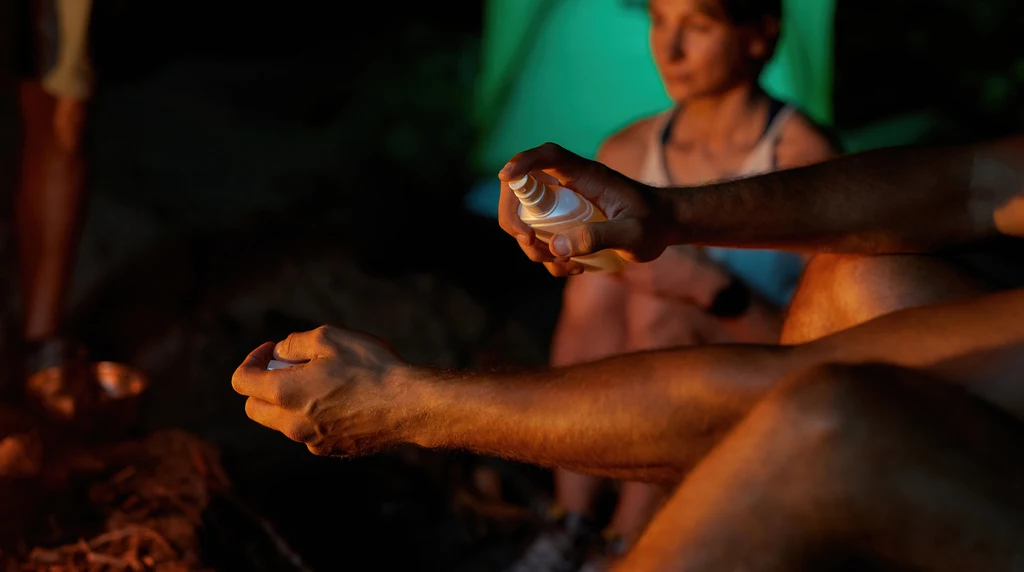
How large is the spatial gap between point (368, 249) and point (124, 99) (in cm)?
210

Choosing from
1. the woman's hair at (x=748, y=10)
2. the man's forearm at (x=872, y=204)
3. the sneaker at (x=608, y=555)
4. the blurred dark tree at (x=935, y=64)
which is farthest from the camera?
the blurred dark tree at (x=935, y=64)

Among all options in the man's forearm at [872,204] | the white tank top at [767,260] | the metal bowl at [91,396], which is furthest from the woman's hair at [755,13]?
the metal bowl at [91,396]

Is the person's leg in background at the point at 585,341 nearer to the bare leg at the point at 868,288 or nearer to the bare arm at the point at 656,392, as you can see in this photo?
the bare leg at the point at 868,288

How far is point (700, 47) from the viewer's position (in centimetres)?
225

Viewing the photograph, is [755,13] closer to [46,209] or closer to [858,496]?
[858,496]

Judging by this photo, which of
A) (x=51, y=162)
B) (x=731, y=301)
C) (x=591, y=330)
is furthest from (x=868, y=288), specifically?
(x=51, y=162)

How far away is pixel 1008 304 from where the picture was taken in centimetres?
→ 110

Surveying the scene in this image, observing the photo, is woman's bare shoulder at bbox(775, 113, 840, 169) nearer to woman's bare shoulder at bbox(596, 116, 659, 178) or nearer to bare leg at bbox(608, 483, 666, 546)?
woman's bare shoulder at bbox(596, 116, 659, 178)

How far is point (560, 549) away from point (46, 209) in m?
1.89

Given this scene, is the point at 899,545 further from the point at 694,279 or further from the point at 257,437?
the point at 257,437

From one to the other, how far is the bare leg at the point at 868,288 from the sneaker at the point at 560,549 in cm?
86

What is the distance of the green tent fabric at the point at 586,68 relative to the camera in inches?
176

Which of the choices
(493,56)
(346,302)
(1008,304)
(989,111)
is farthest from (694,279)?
(989,111)

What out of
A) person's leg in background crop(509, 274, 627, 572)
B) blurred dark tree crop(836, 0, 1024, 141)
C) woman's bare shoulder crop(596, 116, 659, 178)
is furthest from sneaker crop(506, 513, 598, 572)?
blurred dark tree crop(836, 0, 1024, 141)
